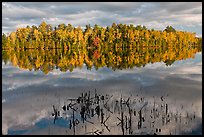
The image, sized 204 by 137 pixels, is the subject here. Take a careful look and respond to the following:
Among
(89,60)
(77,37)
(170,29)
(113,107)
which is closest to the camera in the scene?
(113,107)

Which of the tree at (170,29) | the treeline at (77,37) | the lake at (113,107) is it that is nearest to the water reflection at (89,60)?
the lake at (113,107)

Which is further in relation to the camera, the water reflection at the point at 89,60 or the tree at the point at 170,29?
the tree at the point at 170,29

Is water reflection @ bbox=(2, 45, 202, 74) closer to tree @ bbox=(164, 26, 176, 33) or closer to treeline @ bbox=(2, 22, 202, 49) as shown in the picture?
treeline @ bbox=(2, 22, 202, 49)

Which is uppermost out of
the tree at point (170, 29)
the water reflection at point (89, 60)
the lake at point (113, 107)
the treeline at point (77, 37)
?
the tree at point (170, 29)

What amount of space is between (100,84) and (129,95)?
17.8ft

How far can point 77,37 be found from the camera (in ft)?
358

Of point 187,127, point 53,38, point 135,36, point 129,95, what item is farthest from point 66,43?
point 187,127

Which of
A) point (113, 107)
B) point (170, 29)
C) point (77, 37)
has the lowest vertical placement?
point (113, 107)

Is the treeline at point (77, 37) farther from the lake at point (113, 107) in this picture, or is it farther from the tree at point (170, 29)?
the lake at point (113, 107)

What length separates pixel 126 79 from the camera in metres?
27.3

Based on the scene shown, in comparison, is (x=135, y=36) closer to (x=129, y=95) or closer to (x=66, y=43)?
(x=66, y=43)

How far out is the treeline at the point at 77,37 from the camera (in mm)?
108938

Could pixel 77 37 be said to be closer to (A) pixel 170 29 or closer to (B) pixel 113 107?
(A) pixel 170 29

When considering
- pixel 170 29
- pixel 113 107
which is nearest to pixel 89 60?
pixel 113 107
